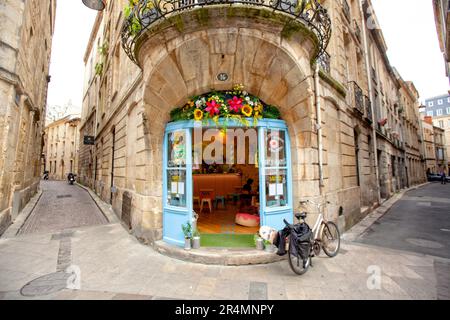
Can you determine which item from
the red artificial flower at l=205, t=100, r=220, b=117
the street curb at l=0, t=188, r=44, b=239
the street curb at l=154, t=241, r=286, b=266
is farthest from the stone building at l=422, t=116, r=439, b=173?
the street curb at l=0, t=188, r=44, b=239

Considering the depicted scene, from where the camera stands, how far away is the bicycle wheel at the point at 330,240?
183 inches

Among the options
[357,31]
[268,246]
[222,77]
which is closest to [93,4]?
[222,77]

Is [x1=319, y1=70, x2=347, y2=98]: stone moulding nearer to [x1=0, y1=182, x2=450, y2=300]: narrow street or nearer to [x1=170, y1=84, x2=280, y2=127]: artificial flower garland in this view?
[x1=170, y1=84, x2=280, y2=127]: artificial flower garland

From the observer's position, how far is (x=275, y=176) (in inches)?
206

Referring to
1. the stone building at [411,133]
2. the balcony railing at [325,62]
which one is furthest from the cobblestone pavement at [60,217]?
the stone building at [411,133]

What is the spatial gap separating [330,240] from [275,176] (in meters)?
1.88

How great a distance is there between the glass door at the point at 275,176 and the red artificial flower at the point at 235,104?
730 millimetres

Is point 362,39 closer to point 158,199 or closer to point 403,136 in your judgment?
point 158,199

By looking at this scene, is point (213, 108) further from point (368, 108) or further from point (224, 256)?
point (368, 108)

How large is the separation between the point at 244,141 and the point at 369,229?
522 centimetres

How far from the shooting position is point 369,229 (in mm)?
7109

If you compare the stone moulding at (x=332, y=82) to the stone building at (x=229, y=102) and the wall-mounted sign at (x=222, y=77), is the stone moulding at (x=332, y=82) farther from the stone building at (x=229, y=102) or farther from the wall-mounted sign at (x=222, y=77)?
the wall-mounted sign at (x=222, y=77)

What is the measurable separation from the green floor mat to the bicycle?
121cm
